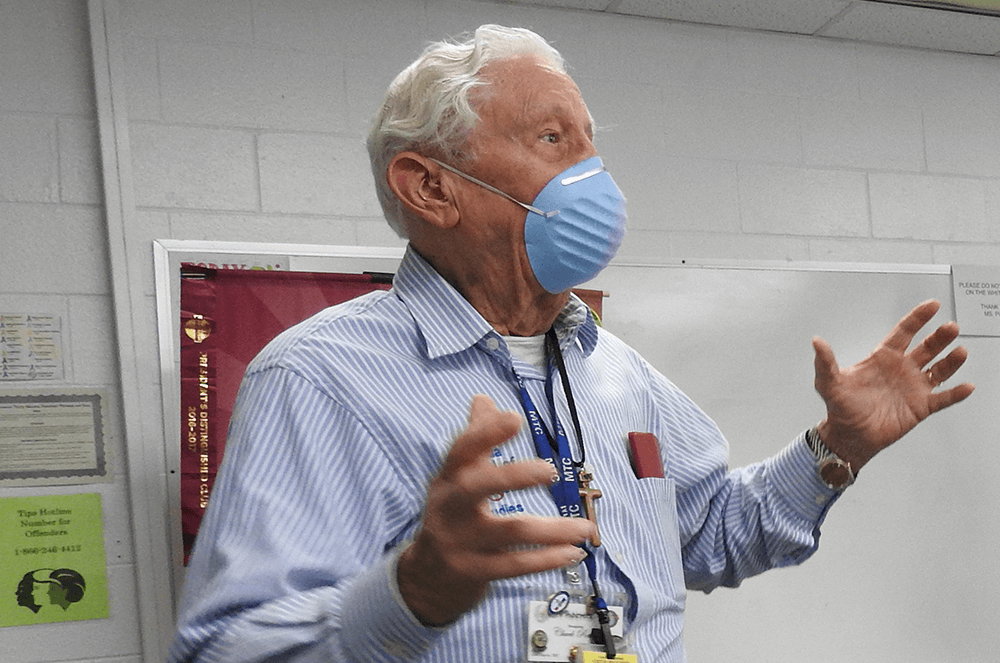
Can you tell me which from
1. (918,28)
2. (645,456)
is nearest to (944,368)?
(645,456)

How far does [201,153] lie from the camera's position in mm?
2277

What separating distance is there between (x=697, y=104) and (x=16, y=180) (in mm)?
1775

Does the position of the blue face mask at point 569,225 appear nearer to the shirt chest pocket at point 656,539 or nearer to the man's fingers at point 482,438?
the shirt chest pocket at point 656,539

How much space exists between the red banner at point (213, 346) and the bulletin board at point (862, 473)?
0.86 metres

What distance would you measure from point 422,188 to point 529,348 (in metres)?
0.25

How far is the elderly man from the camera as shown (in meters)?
0.96

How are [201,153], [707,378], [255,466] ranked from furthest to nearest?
[707,378] < [201,153] < [255,466]

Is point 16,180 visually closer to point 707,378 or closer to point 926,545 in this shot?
point 707,378

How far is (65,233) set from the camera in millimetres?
2170

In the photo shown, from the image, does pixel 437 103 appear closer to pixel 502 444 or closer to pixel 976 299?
pixel 502 444

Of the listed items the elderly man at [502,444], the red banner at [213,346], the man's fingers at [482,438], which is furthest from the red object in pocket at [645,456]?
the red banner at [213,346]

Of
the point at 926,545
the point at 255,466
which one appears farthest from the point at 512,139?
the point at 926,545

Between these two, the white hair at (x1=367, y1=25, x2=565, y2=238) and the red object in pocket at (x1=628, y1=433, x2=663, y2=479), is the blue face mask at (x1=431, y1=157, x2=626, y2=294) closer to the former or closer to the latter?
the white hair at (x1=367, y1=25, x2=565, y2=238)

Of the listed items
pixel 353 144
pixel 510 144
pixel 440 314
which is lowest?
pixel 440 314
